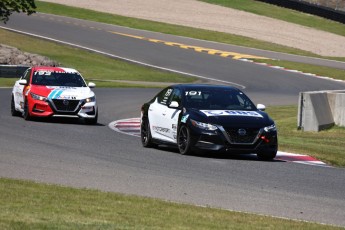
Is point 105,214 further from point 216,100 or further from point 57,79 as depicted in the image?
point 57,79

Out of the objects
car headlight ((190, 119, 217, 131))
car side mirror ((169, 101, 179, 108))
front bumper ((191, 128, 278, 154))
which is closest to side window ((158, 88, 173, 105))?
car side mirror ((169, 101, 179, 108))

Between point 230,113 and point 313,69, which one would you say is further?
point 313,69

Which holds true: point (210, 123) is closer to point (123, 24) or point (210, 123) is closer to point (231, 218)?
point (231, 218)

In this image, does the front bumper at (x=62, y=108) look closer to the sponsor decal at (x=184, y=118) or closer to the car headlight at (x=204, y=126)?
the sponsor decal at (x=184, y=118)

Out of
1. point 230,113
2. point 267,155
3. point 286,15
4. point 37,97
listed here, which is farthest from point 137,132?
point 286,15

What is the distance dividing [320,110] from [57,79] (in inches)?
254

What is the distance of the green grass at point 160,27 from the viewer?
187 feet

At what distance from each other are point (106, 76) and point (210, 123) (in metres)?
26.6

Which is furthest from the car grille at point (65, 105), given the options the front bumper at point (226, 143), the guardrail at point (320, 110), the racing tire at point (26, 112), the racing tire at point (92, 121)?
the front bumper at point (226, 143)

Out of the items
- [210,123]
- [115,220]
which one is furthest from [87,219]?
[210,123]

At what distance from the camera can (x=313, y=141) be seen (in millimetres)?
21828

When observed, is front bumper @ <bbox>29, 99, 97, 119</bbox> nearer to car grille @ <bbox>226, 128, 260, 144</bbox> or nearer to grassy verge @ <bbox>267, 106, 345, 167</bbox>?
grassy verge @ <bbox>267, 106, 345, 167</bbox>

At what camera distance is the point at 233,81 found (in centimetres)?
4372

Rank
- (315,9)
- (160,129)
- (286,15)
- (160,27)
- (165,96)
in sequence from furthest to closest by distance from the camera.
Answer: (315,9) < (286,15) < (160,27) < (165,96) < (160,129)
